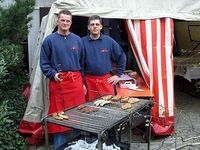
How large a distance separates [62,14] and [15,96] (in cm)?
208

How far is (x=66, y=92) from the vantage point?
16.7 ft

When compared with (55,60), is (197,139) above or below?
below

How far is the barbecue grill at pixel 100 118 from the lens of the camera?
12.2 feet

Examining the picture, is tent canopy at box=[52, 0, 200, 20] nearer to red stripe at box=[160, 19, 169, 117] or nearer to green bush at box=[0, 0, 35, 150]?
red stripe at box=[160, 19, 169, 117]

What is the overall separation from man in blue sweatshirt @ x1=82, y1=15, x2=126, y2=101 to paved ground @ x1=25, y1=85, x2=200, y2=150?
1.09 meters

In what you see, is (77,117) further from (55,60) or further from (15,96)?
(15,96)

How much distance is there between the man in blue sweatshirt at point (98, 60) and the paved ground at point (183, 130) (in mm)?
1095

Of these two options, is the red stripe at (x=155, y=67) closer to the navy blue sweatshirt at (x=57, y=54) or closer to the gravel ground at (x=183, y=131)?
A: the gravel ground at (x=183, y=131)

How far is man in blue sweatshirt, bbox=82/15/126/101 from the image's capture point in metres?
5.26

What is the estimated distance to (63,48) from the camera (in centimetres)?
500

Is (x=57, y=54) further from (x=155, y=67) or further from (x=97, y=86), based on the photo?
(x=155, y=67)

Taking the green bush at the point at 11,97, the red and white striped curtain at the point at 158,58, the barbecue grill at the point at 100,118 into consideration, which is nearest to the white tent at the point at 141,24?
the red and white striped curtain at the point at 158,58

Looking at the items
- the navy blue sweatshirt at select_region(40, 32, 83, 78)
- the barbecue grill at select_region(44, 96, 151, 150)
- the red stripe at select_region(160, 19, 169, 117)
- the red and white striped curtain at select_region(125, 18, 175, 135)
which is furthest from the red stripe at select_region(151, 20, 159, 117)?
the navy blue sweatshirt at select_region(40, 32, 83, 78)

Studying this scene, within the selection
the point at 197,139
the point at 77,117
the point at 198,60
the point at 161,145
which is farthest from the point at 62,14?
the point at 198,60
